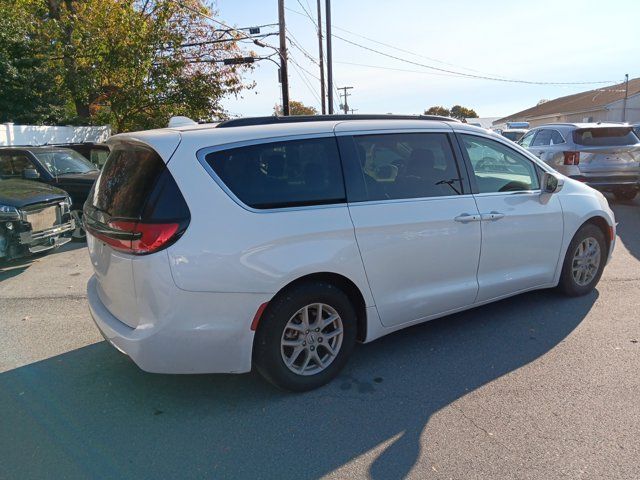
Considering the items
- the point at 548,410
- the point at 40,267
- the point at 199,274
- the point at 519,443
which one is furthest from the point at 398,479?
the point at 40,267

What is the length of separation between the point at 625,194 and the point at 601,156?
6.12 feet

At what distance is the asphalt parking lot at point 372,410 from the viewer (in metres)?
2.55

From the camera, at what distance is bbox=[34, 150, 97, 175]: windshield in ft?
28.9

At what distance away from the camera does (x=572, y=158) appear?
9.66m

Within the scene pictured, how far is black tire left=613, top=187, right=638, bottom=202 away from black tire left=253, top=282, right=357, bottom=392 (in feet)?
30.9

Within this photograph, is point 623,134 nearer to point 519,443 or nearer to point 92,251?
point 519,443

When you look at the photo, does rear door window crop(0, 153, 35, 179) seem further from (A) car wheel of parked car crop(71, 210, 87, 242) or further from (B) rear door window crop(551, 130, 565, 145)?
(B) rear door window crop(551, 130, 565, 145)

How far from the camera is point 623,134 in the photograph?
Answer: 9.79 meters

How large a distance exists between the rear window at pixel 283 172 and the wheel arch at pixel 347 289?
47 centimetres

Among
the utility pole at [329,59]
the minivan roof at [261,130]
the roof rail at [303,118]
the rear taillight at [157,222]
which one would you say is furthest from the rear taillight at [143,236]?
the utility pole at [329,59]

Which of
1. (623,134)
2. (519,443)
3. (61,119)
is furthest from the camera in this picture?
(61,119)

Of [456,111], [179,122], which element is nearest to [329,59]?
[179,122]

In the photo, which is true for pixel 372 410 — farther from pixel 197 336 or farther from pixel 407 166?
pixel 407 166

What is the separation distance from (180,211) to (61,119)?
20.3 metres
